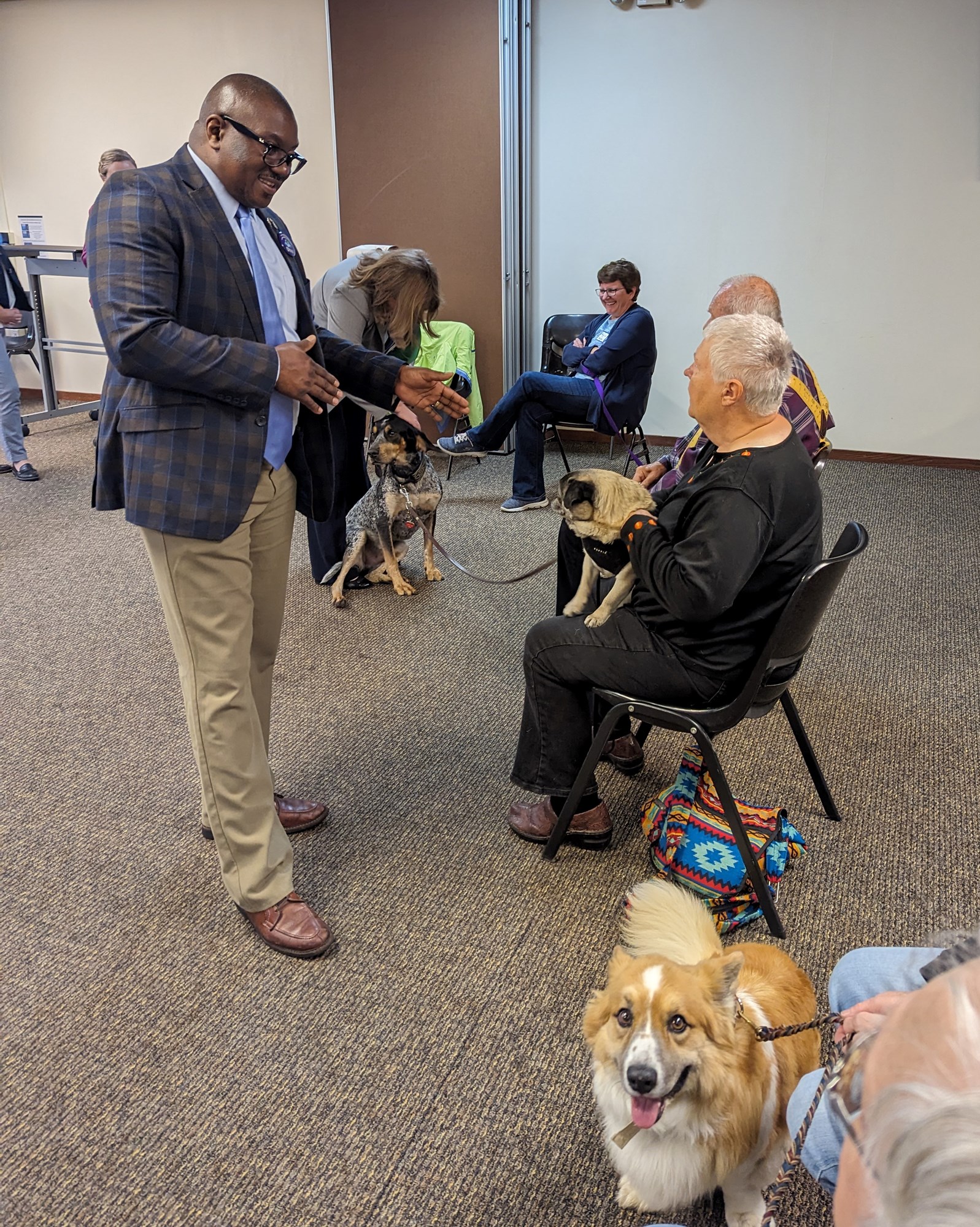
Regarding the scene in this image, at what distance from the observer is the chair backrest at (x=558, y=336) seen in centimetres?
576

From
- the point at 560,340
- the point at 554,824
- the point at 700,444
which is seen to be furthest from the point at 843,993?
the point at 560,340

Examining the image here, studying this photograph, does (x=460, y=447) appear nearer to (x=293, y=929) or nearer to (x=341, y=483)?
(x=341, y=483)

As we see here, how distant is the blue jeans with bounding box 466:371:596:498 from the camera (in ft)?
16.4

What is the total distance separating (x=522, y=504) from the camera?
5031 millimetres

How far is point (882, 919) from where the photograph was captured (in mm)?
1998

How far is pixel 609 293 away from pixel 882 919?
378 cm

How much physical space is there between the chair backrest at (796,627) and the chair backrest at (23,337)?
6074 mm

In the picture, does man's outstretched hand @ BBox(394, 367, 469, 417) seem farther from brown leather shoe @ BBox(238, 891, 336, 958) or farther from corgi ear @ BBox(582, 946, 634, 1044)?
corgi ear @ BBox(582, 946, 634, 1044)

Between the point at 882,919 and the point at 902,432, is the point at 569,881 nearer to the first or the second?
the point at 882,919

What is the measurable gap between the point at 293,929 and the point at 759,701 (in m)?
1.14

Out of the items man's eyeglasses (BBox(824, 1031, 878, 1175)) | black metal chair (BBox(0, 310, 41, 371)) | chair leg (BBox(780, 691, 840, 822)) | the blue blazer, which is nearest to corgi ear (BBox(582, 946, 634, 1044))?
man's eyeglasses (BBox(824, 1031, 878, 1175))

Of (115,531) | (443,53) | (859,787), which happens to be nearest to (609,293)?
(443,53)

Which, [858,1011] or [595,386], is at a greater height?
[595,386]

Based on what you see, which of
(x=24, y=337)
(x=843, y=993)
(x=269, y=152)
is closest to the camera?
(x=843, y=993)
